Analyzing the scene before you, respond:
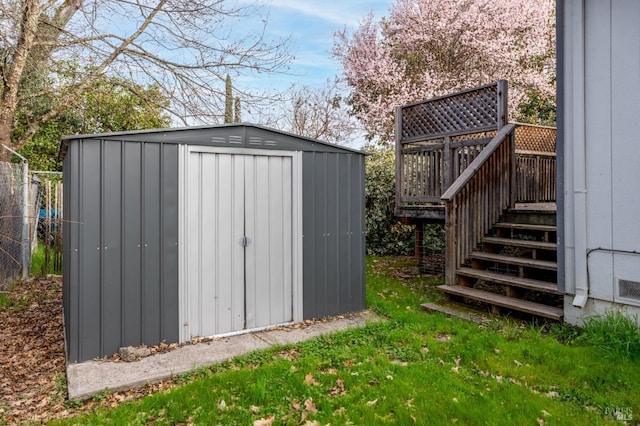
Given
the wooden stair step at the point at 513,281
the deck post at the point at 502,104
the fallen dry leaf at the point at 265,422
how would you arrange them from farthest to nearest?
1. the deck post at the point at 502,104
2. the wooden stair step at the point at 513,281
3. the fallen dry leaf at the point at 265,422

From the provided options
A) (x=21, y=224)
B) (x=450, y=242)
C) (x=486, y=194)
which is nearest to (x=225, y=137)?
(x=450, y=242)

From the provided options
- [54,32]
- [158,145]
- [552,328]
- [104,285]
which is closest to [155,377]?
[104,285]

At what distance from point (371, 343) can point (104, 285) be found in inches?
98.7

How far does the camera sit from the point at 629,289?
373cm

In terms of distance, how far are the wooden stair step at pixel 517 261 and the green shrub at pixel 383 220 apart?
14.2 ft

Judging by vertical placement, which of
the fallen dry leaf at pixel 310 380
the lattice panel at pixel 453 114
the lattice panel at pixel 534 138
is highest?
the lattice panel at pixel 453 114

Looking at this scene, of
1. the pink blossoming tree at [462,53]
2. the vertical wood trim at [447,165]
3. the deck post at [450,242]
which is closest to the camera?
the deck post at [450,242]

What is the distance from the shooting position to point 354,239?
5.26m

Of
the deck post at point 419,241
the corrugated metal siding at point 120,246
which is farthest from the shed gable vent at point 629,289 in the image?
the corrugated metal siding at point 120,246

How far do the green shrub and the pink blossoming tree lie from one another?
3298 mm

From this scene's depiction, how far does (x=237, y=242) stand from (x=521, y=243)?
11.1ft

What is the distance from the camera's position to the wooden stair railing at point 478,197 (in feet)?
17.8

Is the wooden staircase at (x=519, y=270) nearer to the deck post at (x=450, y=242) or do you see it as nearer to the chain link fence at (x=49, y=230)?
the deck post at (x=450, y=242)

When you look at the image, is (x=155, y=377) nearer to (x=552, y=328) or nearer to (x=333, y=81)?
(x=552, y=328)
